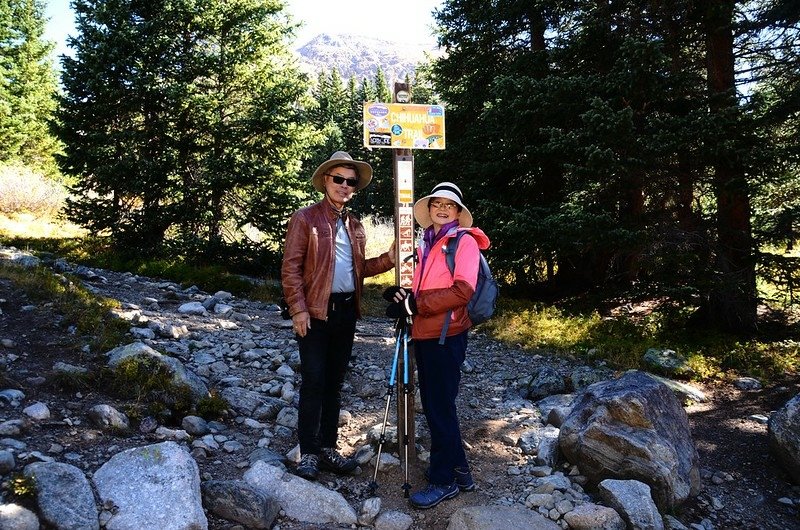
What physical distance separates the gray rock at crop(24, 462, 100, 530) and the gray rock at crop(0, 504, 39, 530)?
72 mm

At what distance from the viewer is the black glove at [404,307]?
4.09 m

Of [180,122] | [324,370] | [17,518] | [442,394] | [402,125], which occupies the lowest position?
[17,518]

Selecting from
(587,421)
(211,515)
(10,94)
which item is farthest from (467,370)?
(10,94)

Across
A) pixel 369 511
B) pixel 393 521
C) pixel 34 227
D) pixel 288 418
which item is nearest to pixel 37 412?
pixel 288 418

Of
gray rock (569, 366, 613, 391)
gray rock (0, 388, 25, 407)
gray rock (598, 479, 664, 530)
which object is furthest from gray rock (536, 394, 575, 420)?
gray rock (0, 388, 25, 407)

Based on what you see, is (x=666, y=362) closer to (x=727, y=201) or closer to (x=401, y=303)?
(x=727, y=201)

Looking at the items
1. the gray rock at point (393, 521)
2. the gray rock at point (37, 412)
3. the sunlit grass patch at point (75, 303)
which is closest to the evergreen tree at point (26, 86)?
the sunlit grass patch at point (75, 303)

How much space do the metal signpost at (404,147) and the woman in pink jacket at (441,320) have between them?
1.30 feet

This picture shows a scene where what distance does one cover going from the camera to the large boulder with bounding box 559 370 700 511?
4.41 metres

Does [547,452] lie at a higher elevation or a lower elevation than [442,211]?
lower

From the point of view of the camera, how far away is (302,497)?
4.00 meters

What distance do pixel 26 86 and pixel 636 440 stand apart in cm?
2961

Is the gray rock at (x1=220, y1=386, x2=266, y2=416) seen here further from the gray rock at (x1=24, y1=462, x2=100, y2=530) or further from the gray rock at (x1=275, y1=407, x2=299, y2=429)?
the gray rock at (x1=24, y1=462, x2=100, y2=530)

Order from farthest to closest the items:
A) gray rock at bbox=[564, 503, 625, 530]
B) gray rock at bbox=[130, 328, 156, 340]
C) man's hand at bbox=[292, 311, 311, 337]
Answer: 1. gray rock at bbox=[130, 328, 156, 340]
2. man's hand at bbox=[292, 311, 311, 337]
3. gray rock at bbox=[564, 503, 625, 530]
